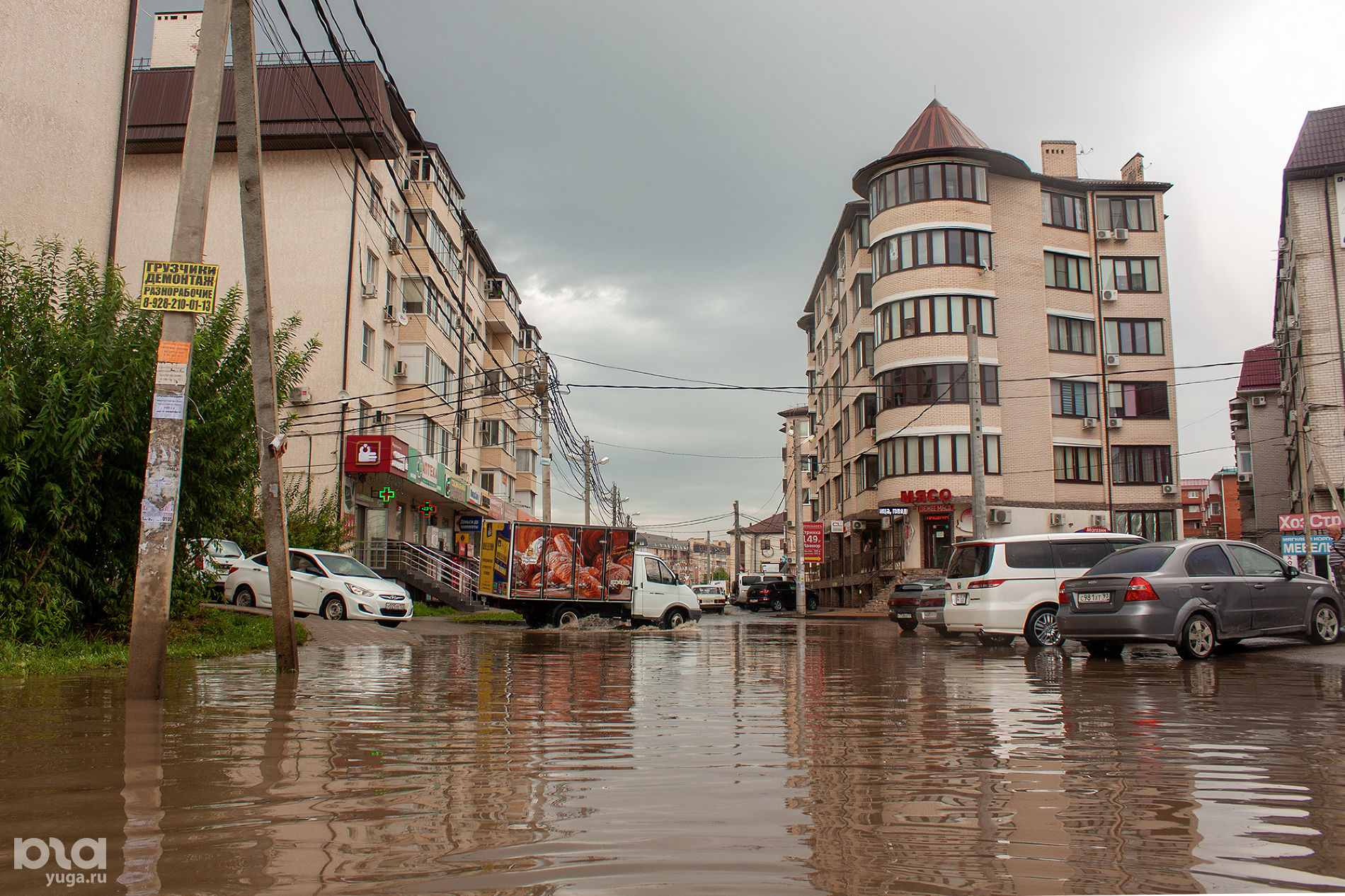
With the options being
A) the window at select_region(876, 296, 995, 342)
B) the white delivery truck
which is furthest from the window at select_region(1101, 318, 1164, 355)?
the white delivery truck

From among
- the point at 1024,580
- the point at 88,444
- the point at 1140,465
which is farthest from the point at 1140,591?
the point at 1140,465

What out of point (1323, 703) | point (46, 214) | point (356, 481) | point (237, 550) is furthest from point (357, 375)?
point (1323, 703)

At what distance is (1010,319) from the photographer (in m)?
43.8

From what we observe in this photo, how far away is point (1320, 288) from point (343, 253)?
34.4m

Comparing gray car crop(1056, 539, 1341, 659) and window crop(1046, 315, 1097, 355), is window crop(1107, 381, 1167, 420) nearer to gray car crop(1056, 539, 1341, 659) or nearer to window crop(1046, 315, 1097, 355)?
window crop(1046, 315, 1097, 355)

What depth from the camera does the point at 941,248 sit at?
42.1 metres

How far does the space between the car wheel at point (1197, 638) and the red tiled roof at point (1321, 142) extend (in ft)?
102

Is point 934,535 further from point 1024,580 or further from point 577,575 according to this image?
point 1024,580

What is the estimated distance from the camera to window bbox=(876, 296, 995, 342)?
41.9m

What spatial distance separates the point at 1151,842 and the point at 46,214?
61.9ft

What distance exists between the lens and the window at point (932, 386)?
4126 centimetres

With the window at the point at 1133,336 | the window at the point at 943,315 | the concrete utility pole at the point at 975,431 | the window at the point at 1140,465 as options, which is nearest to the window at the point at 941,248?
the window at the point at 943,315

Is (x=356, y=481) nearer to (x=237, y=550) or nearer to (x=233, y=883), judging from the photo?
(x=237, y=550)

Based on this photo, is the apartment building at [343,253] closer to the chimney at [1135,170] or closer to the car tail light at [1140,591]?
the car tail light at [1140,591]
